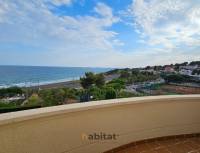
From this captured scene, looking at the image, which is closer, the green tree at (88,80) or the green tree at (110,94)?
the green tree at (110,94)

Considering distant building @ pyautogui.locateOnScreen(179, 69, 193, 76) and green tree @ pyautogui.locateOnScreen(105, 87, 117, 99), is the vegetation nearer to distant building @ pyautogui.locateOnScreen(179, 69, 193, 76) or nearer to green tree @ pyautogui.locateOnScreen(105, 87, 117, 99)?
green tree @ pyautogui.locateOnScreen(105, 87, 117, 99)

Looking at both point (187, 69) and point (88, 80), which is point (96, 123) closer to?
point (88, 80)

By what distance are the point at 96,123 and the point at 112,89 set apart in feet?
3.25

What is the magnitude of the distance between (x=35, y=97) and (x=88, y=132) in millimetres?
1049

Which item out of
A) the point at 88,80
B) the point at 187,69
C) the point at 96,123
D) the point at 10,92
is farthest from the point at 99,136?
the point at 187,69

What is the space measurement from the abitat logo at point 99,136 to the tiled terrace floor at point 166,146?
19 centimetres

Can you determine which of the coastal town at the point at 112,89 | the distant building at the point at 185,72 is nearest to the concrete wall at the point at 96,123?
the coastal town at the point at 112,89

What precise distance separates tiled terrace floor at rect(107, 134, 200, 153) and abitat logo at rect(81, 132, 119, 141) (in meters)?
0.19

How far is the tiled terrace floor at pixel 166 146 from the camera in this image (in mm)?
2824

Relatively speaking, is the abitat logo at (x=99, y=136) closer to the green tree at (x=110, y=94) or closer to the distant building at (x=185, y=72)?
the green tree at (x=110, y=94)

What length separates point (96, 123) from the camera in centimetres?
259

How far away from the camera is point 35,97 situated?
298cm

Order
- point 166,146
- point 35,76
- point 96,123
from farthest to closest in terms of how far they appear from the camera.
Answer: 1. point 35,76
2. point 166,146
3. point 96,123

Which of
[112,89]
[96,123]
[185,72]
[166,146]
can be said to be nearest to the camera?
[96,123]
